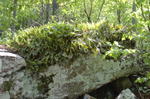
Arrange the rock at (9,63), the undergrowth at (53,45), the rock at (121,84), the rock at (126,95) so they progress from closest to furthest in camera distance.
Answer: the rock at (9,63) < the undergrowth at (53,45) < the rock at (126,95) < the rock at (121,84)

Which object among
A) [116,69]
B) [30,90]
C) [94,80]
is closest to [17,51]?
[30,90]

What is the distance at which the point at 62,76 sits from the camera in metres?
4.33

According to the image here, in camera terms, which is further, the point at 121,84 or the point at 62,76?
the point at 121,84

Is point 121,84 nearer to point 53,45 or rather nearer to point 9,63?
point 53,45

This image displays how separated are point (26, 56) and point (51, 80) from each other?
2.50 feet

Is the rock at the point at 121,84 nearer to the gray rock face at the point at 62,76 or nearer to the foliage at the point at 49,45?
the gray rock face at the point at 62,76

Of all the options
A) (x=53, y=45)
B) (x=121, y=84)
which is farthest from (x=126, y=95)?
(x=53, y=45)

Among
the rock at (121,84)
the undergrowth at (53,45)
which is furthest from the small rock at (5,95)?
the rock at (121,84)

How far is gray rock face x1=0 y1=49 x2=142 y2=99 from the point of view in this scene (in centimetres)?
398

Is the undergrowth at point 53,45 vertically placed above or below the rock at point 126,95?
above

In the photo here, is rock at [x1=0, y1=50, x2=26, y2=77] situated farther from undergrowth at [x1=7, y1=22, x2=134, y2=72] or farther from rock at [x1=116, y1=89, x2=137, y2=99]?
rock at [x1=116, y1=89, x2=137, y2=99]

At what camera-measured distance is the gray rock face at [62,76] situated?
13.0 feet

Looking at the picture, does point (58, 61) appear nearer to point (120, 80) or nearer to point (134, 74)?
point (120, 80)

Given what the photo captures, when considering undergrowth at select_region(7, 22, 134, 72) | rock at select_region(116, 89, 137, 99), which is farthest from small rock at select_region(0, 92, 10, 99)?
rock at select_region(116, 89, 137, 99)
